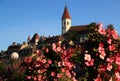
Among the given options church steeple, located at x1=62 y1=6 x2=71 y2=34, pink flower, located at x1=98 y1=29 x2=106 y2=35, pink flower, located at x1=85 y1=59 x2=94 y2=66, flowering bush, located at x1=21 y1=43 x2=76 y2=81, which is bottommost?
pink flower, located at x1=85 y1=59 x2=94 y2=66

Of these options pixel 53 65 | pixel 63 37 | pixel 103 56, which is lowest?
pixel 103 56

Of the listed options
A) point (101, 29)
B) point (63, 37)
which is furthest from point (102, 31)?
point (63, 37)

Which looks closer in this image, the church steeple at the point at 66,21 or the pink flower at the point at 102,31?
the pink flower at the point at 102,31

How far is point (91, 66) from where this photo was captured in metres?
14.5

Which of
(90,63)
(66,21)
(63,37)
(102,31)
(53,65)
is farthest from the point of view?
(66,21)

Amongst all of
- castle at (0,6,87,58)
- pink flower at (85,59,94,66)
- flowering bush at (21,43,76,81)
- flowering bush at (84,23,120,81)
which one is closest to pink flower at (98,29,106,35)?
flowering bush at (84,23,120,81)

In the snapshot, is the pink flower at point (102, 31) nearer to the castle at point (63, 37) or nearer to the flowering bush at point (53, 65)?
the flowering bush at point (53, 65)

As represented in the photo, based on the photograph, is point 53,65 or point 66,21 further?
point 66,21

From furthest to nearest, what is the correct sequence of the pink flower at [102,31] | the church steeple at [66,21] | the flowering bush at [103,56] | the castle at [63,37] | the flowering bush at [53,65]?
1. the church steeple at [66,21]
2. the castle at [63,37]
3. the flowering bush at [53,65]
4. the pink flower at [102,31]
5. the flowering bush at [103,56]

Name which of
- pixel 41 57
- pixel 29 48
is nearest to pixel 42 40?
pixel 29 48

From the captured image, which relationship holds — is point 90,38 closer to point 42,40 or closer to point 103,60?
point 103,60

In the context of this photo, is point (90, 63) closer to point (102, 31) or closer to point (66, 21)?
point (102, 31)

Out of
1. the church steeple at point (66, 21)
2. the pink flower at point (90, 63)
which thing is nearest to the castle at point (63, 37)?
the church steeple at point (66, 21)

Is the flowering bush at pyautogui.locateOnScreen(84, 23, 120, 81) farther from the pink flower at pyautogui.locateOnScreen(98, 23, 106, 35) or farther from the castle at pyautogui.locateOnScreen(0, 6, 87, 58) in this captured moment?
the castle at pyautogui.locateOnScreen(0, 6, 87, 58)
